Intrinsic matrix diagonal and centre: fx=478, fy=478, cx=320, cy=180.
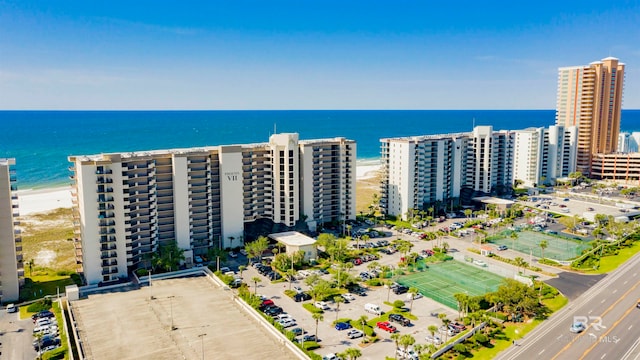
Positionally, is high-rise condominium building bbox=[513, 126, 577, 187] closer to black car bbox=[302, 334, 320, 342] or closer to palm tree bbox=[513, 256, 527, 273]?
palm tree bbox=[513, 256, 527, 273]

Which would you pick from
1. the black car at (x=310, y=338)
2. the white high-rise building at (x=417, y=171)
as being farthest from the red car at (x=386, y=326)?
the white high-rise building at (x=417, y=171)

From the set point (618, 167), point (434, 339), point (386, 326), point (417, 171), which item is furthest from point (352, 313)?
point (618, 167)

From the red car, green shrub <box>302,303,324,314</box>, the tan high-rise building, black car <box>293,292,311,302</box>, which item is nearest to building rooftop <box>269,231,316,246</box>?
black car <box>293,292,311,302</box>

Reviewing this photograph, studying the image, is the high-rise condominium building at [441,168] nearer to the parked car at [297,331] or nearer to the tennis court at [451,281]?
the tennis court at [451,281]

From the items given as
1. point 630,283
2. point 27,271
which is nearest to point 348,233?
point 630,283

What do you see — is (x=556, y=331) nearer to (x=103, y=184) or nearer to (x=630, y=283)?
(x=630, y=283)

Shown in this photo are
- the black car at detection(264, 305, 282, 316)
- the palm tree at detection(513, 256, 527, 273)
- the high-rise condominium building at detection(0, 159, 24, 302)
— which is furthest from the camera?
the palm tree at detection(513, 256, 527, 273)

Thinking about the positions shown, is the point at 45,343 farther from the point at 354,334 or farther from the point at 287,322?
the point at 354,334
